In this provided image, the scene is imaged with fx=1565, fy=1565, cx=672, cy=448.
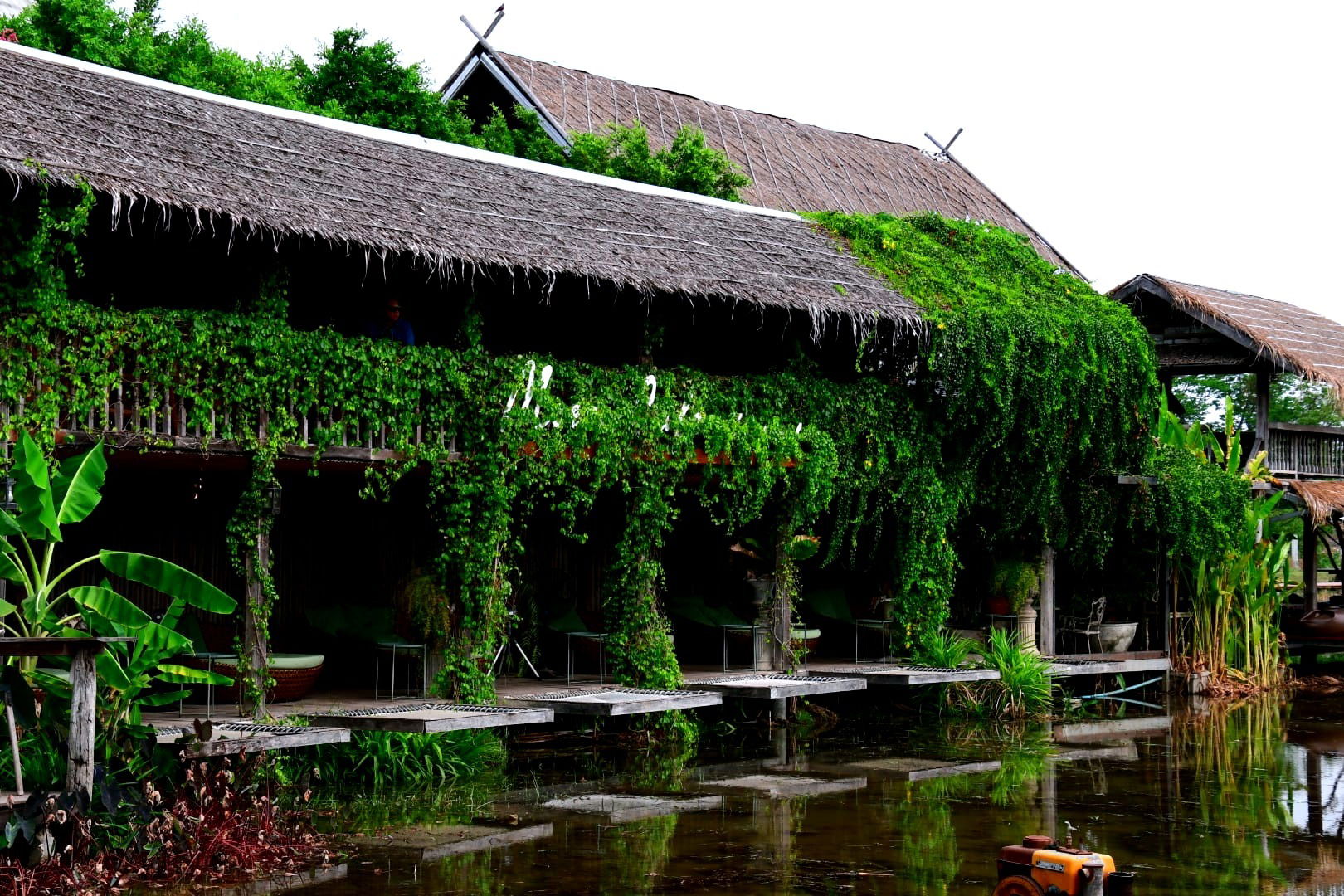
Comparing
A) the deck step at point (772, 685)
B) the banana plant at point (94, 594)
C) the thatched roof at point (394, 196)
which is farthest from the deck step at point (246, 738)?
the deck step at point (772, 685)

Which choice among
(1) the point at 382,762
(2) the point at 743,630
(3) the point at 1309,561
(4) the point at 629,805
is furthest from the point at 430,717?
(3) the point at 1309,561

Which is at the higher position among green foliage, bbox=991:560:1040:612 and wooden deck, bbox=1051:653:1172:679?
green foliage, bbox=991:560:1040:612

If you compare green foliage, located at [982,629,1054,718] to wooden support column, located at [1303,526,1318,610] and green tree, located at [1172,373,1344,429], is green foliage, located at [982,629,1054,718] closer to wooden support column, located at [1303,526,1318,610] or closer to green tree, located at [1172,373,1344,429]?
wooden support column, located at [1303,526,1318,610]

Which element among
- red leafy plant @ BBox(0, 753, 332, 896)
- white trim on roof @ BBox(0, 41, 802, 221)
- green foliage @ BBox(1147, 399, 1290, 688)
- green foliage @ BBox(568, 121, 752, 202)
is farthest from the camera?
green foliage @ BBox(568, 121, 752, 202)

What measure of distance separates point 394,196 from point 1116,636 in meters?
11.5

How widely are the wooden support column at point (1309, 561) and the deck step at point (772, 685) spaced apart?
10.5 metres

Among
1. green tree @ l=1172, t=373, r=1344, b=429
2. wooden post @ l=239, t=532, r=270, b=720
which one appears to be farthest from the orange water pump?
green tree @ l=1172, t=373, r=1344, b=429

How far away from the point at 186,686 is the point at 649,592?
4.30 meters

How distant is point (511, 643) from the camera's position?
1647 cm

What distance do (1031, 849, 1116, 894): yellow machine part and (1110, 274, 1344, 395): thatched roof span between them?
15.3 metres

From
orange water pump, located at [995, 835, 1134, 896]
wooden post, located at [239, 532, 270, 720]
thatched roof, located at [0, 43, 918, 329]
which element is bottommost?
orange water pump, located at [995, 835, 1134, 896]

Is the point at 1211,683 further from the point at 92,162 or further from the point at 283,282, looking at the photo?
the point at 92,162

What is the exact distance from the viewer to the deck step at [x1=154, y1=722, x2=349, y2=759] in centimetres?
1070

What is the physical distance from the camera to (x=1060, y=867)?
24.1 feet
